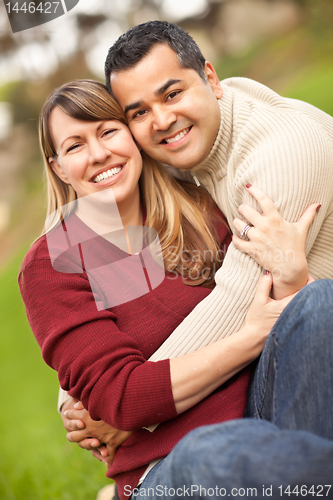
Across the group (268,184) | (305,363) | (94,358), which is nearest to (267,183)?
(268,184)

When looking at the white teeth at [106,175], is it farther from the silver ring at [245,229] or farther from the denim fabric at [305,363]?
the denim fabric at [305,363]

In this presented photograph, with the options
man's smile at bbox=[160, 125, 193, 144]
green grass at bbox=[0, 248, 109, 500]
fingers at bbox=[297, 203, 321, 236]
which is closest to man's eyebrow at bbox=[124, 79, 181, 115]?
man's smile at bbox=[160, 125, 193, 144]

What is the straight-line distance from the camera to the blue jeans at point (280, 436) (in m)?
0.58

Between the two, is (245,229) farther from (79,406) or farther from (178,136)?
(79,406)

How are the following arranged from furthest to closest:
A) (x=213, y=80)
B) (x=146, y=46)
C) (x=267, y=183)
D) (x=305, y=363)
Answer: (x=213, y=80)
(x=146, y=46)
(x=267, y=183)
(x=305, y=363)

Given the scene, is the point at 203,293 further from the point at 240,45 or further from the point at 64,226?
the point at 240,45

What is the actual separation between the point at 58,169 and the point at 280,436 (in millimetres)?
897

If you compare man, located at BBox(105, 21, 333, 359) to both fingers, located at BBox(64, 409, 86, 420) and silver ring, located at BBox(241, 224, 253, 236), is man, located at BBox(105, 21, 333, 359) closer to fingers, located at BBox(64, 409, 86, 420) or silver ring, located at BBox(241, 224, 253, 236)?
silver ring, located at BBox(241, 224, 253, 236)

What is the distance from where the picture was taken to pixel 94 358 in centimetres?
90

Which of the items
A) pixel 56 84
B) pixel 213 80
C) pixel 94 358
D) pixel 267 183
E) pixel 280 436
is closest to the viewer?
pixel 280 436

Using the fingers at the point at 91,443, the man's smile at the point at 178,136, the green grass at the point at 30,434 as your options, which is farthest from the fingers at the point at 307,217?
the green grass at the point at 30,434

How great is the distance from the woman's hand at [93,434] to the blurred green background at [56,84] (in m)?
0.61

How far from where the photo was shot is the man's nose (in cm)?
111

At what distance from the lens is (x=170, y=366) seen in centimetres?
91
